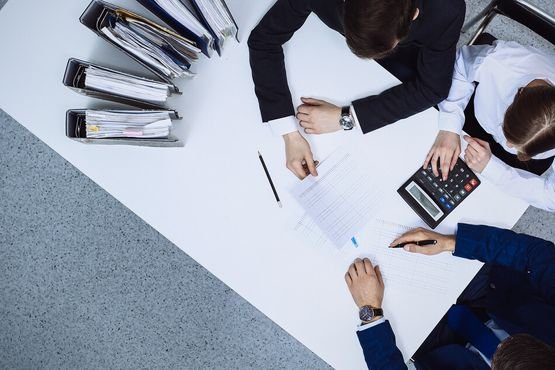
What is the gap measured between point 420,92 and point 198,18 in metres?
0.57

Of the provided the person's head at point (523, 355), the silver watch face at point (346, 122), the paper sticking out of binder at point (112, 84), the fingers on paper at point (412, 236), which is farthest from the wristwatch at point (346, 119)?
the person's head at point (523, 355)

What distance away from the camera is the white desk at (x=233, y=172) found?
1116 mm

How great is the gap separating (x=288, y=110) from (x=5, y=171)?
4.24ft

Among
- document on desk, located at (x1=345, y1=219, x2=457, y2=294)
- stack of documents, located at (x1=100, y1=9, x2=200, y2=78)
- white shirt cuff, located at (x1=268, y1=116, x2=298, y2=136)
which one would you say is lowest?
document on desk, located at (x1=345, y1=219, x2=457, y2=294)

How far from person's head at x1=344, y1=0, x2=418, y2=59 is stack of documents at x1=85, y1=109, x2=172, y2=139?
456 mm

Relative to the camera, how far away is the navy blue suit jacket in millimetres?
1091

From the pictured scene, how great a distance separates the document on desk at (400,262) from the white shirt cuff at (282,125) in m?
0.32

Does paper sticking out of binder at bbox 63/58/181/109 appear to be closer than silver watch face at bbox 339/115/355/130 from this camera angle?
Yes

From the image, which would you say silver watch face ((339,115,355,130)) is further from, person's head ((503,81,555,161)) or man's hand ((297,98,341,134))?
person's head ((503,81,555,161))

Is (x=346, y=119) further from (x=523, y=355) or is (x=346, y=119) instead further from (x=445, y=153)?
(x=523, y=355)

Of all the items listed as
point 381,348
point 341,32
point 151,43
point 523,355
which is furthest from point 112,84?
point 523,355

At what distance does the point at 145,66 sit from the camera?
104 cm

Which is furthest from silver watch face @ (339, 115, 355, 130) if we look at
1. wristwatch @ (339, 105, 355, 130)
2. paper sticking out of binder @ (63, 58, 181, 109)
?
paper sticking out of binder @ (63, 58, 181, 109)

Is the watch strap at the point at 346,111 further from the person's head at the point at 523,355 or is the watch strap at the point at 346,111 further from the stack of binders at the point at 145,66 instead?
the person's head at the point at 523,355
